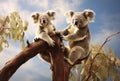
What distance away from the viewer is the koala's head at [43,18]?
265 centimetres

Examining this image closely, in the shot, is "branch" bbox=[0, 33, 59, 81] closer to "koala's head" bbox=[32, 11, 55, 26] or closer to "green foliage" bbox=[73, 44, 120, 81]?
"koala's head" bbox=[32, 11, 55, 26]

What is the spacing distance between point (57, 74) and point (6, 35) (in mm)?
1899

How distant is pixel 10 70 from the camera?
1958 mm

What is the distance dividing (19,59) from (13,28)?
64.1 inches

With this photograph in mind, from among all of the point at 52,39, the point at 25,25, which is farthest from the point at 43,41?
the point at 25,25

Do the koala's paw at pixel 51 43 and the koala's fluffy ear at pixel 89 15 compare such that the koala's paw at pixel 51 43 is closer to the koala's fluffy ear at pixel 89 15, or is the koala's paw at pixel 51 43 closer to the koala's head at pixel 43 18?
the koala's head at pixel 43 18

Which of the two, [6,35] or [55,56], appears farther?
[6,35]

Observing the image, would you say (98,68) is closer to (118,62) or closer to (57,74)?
(118,62)

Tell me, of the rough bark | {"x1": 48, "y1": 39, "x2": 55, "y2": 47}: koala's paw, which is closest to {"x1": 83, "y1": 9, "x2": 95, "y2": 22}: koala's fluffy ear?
the rough bark

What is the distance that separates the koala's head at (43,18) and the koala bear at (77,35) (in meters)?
0.21

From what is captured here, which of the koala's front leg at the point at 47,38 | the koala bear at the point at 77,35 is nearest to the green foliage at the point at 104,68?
the koala bear at the point at 77,35

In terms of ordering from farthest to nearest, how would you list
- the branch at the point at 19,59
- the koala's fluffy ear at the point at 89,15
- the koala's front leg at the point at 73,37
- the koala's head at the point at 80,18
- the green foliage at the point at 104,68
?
1. the green foliage at the point at 104,68
2. the koala's fluffy ear at the point at 89,15
3. the koala's head at the point at 80,18
4. the koala's front leg at the point at 73,37
5. the branch at the point at 19,59

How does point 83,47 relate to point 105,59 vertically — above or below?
above

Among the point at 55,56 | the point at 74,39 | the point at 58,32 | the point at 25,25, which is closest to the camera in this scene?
the point at 55,56
